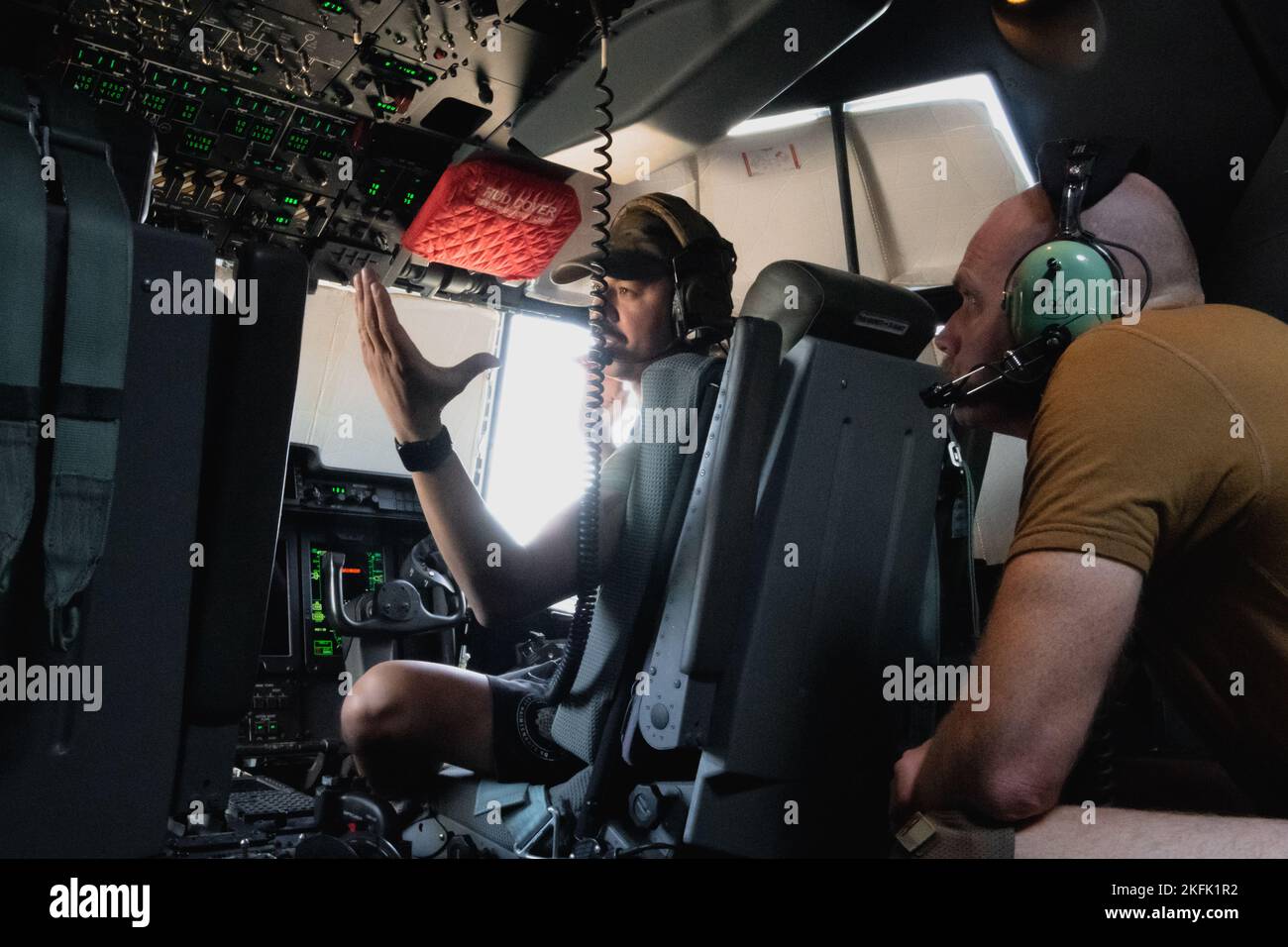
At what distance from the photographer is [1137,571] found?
1.03m

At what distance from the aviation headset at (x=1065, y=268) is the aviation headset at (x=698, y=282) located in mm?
855

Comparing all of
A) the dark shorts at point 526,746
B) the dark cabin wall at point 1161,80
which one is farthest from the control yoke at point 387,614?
the dark cabin wall at point 1161,80

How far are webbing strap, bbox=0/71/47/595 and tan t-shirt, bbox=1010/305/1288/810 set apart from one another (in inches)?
38.2

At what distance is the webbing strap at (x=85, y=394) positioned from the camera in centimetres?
88

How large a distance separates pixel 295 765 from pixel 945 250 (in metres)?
2.96

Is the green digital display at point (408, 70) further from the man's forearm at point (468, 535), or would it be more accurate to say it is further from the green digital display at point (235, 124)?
the man's forearm at point (468, 535)

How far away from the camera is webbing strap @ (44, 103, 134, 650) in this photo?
88cm

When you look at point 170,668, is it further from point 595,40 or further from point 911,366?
point 595,40

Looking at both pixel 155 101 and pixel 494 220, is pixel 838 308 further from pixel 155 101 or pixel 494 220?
pixel 155 101

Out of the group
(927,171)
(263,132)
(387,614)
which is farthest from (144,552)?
(927,171)

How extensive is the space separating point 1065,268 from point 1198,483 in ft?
1.37
